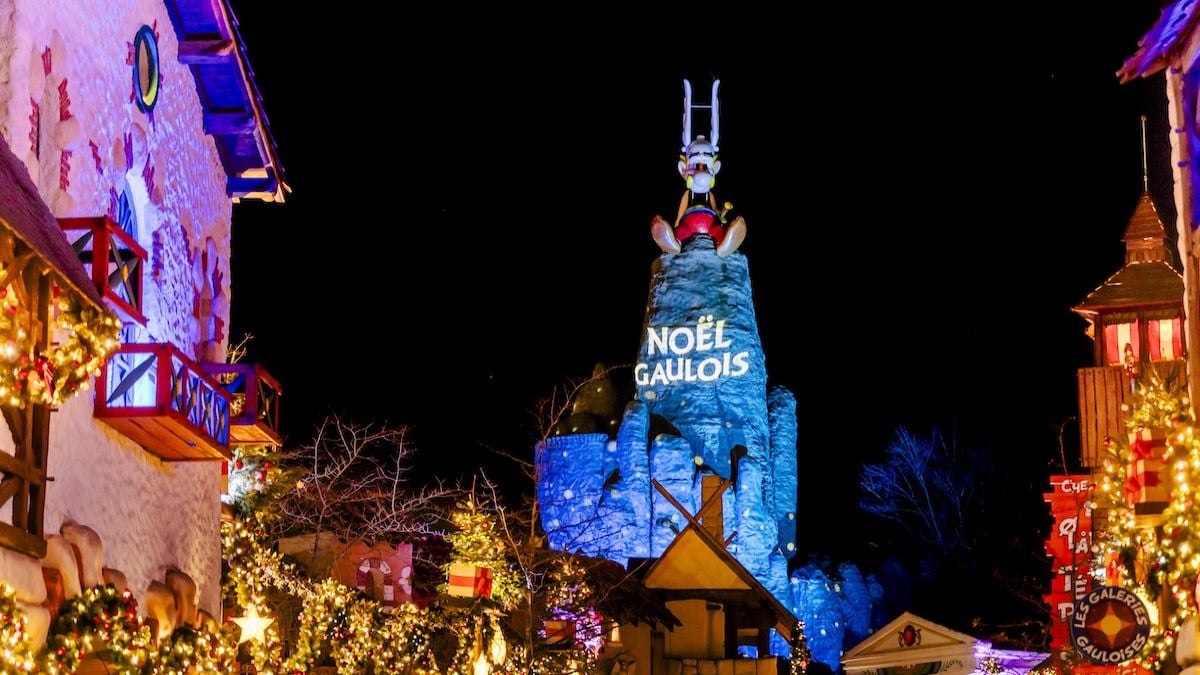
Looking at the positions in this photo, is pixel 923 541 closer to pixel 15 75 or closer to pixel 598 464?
pixel 598 464

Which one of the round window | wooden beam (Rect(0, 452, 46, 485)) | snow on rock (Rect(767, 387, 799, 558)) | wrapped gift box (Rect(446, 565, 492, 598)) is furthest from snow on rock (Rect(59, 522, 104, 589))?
snow on rock (Rect(767, 387, 799, 558))

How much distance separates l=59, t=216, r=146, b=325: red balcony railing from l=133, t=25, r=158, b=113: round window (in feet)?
7.63

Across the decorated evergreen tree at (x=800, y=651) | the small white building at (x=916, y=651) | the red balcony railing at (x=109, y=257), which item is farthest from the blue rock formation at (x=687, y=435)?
the red balcony railing at (x=109, y=257)

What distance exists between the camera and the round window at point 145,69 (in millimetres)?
16047

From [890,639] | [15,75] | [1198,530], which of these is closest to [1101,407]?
[1198,530]

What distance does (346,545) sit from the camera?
32.0m

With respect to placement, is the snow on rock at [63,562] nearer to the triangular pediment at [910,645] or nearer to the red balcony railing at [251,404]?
the red balcony railing at [251,404]

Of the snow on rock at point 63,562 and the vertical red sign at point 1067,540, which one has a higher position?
the vertical red sign at point 1067,540

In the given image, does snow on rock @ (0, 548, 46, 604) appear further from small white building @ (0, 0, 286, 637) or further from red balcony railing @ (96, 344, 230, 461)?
red balcony railing @ (96, 344, 230, 461)

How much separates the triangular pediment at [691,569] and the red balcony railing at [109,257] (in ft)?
64.7

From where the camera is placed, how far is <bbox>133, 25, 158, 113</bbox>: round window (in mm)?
16047

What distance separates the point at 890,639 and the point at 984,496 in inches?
871

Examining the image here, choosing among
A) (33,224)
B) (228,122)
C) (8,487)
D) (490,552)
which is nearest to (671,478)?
(490,552)

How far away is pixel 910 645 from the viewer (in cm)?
4544
